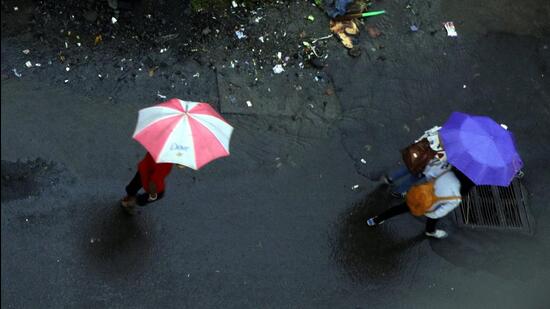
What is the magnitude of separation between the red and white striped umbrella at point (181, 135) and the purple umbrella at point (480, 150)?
212 centimetres

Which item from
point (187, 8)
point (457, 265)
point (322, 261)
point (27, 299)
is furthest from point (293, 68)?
point (27, 299)

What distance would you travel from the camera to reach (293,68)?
736 cm

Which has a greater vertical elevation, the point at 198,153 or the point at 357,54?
the point at 198,153

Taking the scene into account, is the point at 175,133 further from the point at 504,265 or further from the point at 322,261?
the point at 504,265

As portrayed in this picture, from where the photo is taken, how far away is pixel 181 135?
495cm

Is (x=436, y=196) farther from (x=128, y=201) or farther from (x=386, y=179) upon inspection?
(x=128, y=201)

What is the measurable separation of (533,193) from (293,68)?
335 cm

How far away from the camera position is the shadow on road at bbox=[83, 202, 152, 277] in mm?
5844

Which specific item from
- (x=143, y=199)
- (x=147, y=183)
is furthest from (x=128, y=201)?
(x=147, y=183)

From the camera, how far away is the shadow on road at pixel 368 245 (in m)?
6.36

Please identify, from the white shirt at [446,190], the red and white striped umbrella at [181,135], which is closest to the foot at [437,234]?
the white shirt at [446,190]

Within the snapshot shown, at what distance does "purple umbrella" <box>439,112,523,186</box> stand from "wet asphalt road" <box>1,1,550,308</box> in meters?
1.51

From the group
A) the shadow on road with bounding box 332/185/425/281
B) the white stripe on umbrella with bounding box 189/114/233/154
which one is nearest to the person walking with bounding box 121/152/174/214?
the white stripe on umbrella with bounding box 189/114/233/154

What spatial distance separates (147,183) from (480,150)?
3097mm
